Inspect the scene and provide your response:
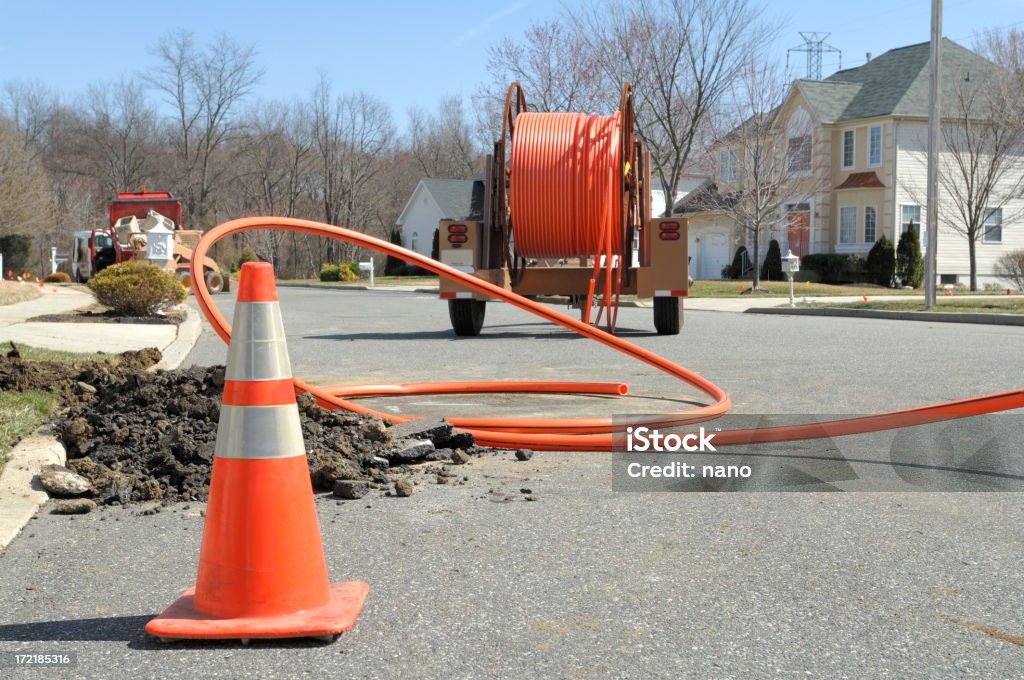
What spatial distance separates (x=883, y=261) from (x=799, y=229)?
17.7 feet

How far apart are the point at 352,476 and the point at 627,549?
1.69m

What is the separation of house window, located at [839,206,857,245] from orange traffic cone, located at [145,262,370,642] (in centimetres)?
4307

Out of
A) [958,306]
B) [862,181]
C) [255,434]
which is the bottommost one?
[958,306]

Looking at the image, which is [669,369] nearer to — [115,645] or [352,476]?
[352,476]

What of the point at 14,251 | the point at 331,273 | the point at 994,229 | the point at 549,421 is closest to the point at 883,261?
the point at 994,229

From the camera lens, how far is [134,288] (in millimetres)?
17562

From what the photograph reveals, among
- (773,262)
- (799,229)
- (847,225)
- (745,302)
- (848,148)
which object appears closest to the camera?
(745,302)

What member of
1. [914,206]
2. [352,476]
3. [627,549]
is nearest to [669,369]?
[352,476]

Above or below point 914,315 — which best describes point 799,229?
above

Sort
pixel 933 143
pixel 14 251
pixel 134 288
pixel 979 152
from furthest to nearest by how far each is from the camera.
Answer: pixel 14 251, pixel 979 152, pixel 933 143, pixel 134 288

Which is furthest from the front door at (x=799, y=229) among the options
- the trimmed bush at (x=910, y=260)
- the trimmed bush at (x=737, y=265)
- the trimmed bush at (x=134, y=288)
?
the trimmed bush at (x=134, y=288)

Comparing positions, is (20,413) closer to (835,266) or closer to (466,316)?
(466,316)

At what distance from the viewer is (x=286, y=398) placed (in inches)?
146

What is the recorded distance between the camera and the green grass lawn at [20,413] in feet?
19.6
